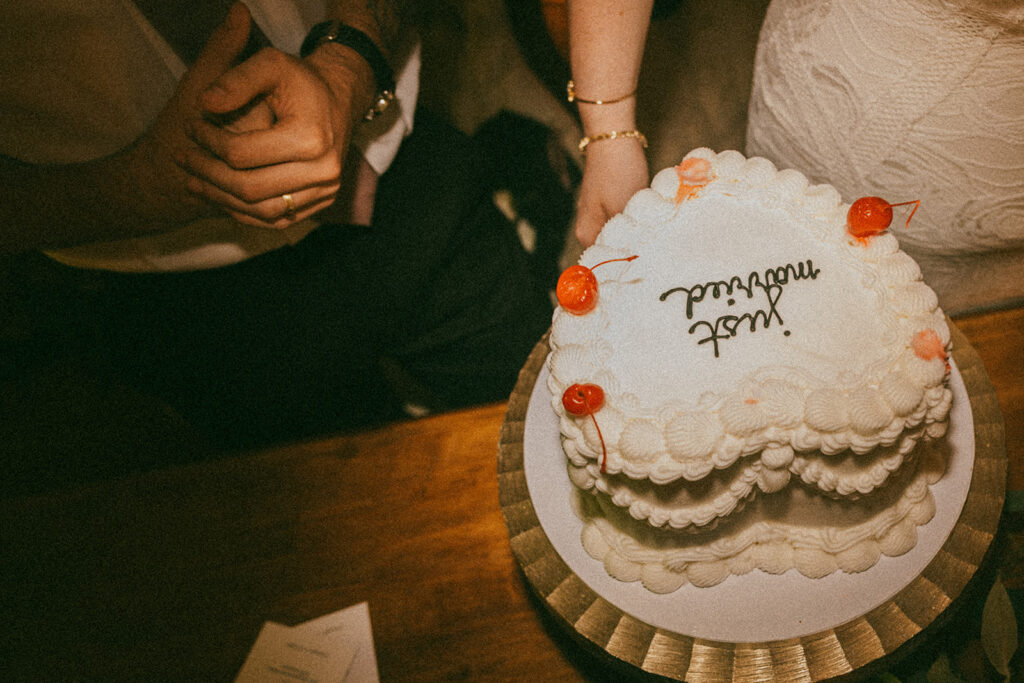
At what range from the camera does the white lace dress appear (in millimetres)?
753

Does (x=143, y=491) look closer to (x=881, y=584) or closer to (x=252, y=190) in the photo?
(x=252, y=190)

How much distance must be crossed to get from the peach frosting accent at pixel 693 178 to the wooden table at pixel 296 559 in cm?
57

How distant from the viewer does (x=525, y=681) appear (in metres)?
0.95

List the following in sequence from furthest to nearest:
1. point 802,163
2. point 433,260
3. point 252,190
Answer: point 433,260
point 802,163
point 252,190

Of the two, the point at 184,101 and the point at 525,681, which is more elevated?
the point at 184,101

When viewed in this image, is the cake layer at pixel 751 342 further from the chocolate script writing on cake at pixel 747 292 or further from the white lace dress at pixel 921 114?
the white lace dress at pixel 921 114

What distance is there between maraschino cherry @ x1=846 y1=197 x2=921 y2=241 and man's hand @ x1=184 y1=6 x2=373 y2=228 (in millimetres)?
844

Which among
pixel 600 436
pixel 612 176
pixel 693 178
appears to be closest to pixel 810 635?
pixel 600 436

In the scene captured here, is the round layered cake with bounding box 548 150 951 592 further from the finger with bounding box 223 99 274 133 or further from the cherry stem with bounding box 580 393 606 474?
the finger with bounding box 223 99 274 133

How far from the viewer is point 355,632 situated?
103 centimetres

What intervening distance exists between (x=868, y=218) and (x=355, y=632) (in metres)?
1.12

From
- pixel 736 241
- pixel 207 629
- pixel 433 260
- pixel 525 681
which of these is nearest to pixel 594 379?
pixel 736 241

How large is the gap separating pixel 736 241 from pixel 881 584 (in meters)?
0.54

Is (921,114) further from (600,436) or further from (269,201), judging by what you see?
(269,201)
